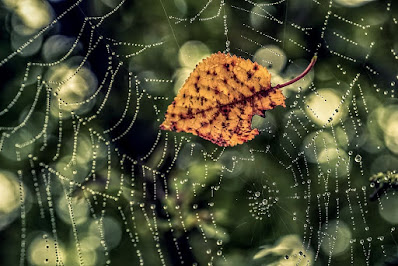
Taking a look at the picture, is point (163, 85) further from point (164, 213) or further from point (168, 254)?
point (168, 254)

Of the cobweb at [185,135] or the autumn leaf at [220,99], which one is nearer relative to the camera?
the autumn leaf at [220,99]

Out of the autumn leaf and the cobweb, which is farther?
the cobweb

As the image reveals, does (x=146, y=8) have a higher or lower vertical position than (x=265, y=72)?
higher

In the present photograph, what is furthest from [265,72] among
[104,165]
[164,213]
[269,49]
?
[104,165]
